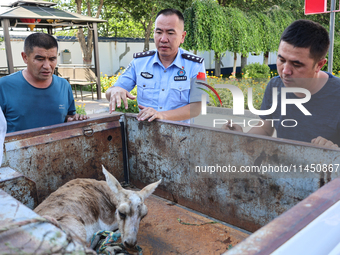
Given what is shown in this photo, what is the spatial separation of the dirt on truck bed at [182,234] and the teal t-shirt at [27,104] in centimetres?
130

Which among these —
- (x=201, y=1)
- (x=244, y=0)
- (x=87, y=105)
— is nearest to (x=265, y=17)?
(x=244, y=0)

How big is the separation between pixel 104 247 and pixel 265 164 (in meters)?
1.16

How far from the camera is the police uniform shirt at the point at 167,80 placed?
123 inches

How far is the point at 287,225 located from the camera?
0.95 m

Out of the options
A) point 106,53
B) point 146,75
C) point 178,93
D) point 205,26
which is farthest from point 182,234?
point 106,53

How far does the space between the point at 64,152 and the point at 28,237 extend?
1.61 meters

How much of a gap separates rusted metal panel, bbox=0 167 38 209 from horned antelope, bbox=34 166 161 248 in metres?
0.19

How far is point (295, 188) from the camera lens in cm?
189

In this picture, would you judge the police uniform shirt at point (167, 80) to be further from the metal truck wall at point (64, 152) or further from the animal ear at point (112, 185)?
the animal ear at point (112, 185)

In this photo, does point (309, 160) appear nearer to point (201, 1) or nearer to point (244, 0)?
point (201, 1)

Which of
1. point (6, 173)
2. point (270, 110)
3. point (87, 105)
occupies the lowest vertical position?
point (87, 105)

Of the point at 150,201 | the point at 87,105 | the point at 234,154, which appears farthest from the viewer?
the point at 87,105

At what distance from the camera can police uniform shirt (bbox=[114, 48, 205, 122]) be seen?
3.14 m

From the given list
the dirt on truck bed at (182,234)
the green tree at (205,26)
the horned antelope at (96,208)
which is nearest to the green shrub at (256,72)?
the green tree at (205,26)
